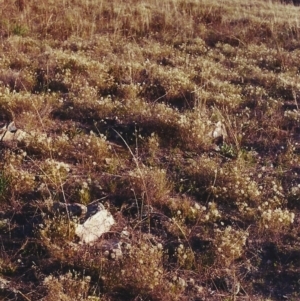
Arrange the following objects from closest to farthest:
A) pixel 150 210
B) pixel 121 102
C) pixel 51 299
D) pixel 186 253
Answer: pixel 51 299, pixel 186 253, pixel 150 210, pixel 121 102

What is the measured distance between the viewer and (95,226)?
5.88 m

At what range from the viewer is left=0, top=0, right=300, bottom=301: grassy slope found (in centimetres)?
543

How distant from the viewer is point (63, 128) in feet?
27.1

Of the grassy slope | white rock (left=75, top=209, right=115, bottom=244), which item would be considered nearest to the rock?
the grassy slope

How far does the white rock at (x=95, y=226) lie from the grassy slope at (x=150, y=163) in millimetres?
121

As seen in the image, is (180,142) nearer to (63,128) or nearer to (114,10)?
(63,128)

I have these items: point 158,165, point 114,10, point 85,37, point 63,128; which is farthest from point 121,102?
point 114,10

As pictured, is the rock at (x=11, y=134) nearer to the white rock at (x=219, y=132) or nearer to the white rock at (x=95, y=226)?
the white rock at (x=95, y=226)

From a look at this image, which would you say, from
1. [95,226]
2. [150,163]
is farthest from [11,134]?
[95,226]

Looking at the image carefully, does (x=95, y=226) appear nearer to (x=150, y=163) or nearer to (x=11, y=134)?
(x=150, y=163)

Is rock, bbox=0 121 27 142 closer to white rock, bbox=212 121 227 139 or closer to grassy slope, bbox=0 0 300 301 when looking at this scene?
grassy slope, bbox=0 0 300 301

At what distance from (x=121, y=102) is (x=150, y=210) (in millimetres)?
3383

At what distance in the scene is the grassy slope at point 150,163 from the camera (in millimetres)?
5430

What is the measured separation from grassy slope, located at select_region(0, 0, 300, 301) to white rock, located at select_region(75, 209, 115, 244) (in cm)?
12
